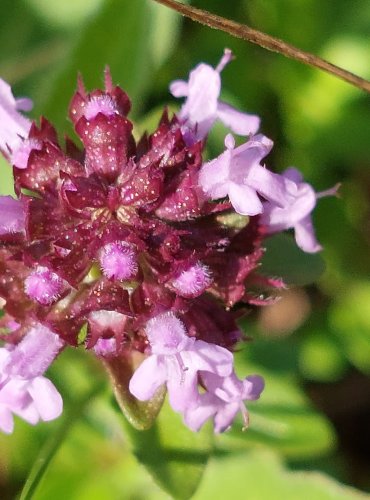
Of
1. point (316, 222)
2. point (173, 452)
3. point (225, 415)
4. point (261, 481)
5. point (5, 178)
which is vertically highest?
point (225, 415)

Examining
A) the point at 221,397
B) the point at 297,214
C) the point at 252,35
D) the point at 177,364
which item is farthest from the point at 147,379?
the point at 252,35

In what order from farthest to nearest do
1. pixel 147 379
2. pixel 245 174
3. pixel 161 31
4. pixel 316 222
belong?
pixel 316 222 < pixel 161 31 < pixel 245 174 < pixel 147 379

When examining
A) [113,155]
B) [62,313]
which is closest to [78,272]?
[62,313]

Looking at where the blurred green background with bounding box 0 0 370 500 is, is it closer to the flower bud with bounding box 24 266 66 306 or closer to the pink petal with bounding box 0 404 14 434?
the pink petal with bounding box 0 404 14 434

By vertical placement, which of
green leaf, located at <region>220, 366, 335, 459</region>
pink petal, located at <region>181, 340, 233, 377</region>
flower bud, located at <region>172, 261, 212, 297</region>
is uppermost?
flower bud, located at <region>172, 261, 212, 297</region>

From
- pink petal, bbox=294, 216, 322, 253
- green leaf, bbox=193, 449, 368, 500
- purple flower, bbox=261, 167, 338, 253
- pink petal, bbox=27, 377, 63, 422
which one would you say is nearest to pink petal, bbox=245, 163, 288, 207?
purple flower, bbox=261, 167, 338, 253

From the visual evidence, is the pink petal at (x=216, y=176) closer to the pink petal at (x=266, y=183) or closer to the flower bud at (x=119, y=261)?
the pink petal at (x=266, y=183)

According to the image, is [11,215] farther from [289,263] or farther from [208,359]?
[289,263]
